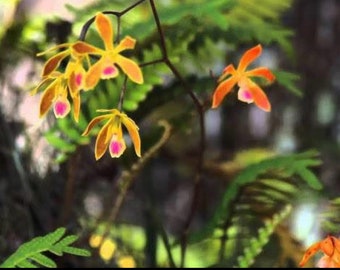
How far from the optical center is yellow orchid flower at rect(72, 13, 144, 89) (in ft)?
2.38

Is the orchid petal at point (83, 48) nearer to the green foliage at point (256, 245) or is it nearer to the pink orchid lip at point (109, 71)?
the pink orchid lip at point (109, 71)

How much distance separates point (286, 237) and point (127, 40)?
533mm

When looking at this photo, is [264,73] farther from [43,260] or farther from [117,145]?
[43,260]

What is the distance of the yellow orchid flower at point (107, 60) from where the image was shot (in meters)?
0.73

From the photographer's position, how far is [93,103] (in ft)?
3.61

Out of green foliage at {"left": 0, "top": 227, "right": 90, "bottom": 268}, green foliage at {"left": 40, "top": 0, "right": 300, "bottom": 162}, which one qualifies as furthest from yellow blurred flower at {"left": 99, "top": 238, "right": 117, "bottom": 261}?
green foliage at {"left": 0, "top": 227, "right": 90, "bottom": 268}

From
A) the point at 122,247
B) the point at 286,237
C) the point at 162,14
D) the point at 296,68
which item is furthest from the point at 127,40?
the point at 296,68

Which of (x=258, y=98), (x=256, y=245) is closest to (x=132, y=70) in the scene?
(x=258, y=98)

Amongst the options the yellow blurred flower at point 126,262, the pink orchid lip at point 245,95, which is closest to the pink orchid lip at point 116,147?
the pink orchid lip at point 245,95

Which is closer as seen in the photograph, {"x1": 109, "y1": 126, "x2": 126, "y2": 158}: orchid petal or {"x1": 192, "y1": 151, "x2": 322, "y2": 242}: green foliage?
{"x1": 109, "y1": 126, "x2": 126, "y2": 158}: orchid petal

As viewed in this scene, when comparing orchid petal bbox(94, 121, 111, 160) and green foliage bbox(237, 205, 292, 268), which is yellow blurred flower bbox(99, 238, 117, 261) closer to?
green foliage bbox(237, 205, 292, 268)

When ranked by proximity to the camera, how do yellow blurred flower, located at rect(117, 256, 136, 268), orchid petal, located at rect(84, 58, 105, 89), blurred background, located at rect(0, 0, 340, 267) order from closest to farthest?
orchid petal, located at rect(84, 58, 105, 89), blurred background, located at rect(0, 0, 340, 267), yellow blurred flower, located at rect(117, 256, 136, 268)

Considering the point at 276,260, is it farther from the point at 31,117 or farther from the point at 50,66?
the point at 31,117

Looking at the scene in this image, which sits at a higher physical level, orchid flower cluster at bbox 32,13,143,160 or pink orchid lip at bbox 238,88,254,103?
orchid flower cluster at bbox 32,13,143,160
